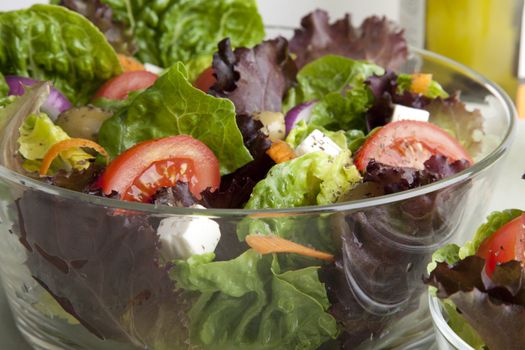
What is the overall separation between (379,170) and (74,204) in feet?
1.04

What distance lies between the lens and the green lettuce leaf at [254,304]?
937mm

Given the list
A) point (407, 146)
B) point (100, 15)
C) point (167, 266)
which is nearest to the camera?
point (167, 266)

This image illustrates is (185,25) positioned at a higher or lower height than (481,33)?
higher

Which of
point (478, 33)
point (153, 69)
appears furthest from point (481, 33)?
point (153, 69)

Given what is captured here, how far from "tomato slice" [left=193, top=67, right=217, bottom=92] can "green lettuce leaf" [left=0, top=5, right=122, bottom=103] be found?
0.42 ft

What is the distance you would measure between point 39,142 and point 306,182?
1.10 ft

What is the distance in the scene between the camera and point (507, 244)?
36.7 inches

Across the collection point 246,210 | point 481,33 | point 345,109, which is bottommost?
point 481,33

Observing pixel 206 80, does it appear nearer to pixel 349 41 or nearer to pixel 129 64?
pixel 129 64

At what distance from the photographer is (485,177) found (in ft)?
3.43

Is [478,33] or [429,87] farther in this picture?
[478,33]

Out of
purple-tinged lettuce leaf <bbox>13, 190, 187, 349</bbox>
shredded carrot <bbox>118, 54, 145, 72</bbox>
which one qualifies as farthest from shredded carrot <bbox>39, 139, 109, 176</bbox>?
shredded carrot <bbox>118, 54, 145, 72</bbox>

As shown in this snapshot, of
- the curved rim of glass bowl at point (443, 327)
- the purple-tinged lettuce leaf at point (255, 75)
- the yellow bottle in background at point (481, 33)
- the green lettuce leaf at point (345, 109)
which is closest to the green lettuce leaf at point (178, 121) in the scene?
the purple-tinged lettuce leaf at point (255, 75)

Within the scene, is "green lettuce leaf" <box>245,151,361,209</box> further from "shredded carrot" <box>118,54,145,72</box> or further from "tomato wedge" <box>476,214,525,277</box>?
"shredded carrot" <box>118,54,145,72</box>
